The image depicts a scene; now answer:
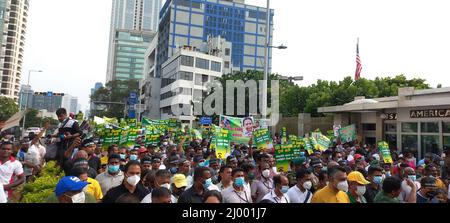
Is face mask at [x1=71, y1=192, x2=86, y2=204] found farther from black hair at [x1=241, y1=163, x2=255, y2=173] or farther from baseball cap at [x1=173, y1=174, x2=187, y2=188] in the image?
black hair at [x1=241, y1=163, x2=255, y2=173]

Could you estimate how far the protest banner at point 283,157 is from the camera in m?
7.69

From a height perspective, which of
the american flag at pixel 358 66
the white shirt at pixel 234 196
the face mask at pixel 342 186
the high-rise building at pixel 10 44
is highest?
the high-rise building at pixel 10 44

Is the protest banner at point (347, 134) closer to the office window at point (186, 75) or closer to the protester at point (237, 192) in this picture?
the protester at point (237, 192)

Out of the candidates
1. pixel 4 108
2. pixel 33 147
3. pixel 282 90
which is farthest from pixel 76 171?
pixel 4 108

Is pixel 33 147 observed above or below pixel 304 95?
below

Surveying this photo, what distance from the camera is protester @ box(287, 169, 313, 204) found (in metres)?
5.07

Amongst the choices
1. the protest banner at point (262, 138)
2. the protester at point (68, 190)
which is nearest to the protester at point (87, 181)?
the protester at point (68, 190)

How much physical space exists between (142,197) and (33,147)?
5413 mm

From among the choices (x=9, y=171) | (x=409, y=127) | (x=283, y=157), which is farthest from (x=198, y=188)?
(x=409, y=127)

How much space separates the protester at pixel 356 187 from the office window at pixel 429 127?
1603 cm

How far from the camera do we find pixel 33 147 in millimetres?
8594

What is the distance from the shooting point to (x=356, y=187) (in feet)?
15.7
